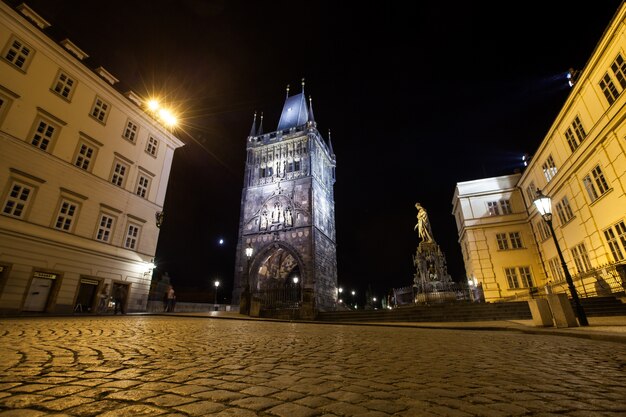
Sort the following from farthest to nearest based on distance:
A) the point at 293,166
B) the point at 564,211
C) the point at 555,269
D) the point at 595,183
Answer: the point at 293,166 < the point at 555,269 < the point at 564,211 < the point at 595,183

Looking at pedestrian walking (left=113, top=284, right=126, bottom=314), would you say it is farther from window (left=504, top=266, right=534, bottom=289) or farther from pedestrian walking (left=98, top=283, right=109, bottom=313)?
window (left=504, top=266, right=534, bottom=289)

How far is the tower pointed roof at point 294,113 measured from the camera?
47091 mm

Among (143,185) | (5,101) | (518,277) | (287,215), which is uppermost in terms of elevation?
(287,215)

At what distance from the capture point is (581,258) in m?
17.8

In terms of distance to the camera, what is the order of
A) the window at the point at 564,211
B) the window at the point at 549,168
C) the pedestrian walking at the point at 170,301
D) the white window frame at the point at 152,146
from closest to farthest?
the window at the point at 564,211
the pedestrian walking at the point at 170,301
the window at the point at 549,168
the white window frame at the point at 152,146

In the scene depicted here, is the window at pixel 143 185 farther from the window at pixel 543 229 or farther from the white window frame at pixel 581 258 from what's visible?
the window at pixel 543 229

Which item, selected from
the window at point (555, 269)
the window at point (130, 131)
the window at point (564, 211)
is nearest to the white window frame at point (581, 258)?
the window at point (564, 211)

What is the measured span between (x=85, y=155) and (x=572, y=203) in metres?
30.5

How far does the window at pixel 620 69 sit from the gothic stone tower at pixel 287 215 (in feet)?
89.6

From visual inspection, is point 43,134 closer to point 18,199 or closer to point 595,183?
point 18,199

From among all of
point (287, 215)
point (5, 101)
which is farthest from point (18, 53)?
point (287, 215)

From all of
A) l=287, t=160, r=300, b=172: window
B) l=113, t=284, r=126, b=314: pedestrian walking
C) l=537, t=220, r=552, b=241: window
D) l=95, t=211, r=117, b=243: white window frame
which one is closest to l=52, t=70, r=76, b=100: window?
l=95, t=211, r=117, b=243: white window frame

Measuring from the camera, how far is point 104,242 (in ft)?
56.6

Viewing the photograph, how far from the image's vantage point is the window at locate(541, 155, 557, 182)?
20.6m
